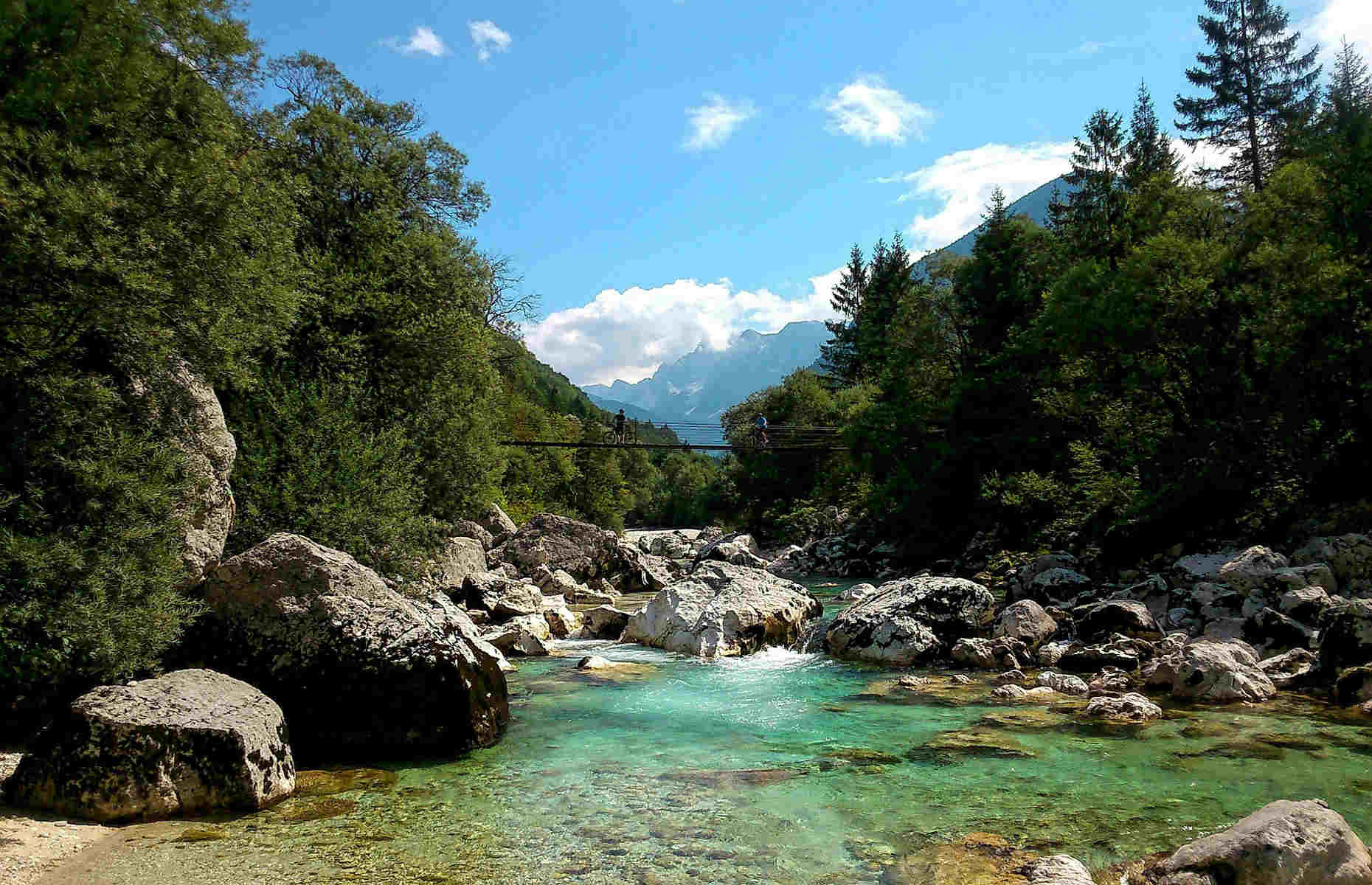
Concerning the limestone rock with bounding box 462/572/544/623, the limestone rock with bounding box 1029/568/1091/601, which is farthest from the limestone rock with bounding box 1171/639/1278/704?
the limestone rock with bounding box 462/572/544/623

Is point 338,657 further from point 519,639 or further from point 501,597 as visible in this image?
point 501,597

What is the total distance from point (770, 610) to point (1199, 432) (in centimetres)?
1098

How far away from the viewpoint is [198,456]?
8406 millimetres

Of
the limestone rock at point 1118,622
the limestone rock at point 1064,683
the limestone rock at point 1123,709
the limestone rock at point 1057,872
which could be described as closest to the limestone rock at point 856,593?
the limestone rock at point 1118,622

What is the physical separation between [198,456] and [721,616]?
26.3 feet

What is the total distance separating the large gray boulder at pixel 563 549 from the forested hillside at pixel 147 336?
354 inches

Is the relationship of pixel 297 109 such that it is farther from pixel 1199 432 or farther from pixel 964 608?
pixel 1199 432

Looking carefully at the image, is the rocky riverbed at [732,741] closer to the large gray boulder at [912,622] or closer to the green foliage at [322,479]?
the large gray boulder at [912,622]

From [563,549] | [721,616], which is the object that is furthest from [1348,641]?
[563,549]

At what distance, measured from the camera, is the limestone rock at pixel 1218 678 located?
8875mm

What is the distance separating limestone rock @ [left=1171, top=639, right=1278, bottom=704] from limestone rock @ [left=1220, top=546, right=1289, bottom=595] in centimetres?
326

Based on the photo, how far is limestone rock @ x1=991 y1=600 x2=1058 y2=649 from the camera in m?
12.4

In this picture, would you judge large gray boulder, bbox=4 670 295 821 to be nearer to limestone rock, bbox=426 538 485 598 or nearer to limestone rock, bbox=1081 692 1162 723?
limestone rock, bbox=1081 692 1162 723

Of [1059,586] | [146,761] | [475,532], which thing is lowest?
[146,761]
